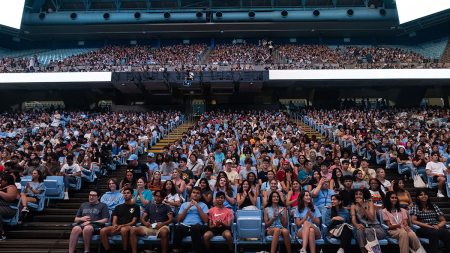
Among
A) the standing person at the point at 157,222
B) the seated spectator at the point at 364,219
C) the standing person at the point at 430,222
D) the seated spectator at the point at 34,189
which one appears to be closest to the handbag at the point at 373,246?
the seated spectator at the point at 364,219

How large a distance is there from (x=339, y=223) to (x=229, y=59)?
21337 mm

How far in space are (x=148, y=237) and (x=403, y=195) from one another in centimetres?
457

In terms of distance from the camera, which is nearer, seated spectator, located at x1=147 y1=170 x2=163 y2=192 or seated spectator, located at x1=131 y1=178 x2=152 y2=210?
seated spectator, located at x1=131 y1=178 x2=152 y2=210

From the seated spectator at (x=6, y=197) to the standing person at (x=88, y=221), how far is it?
54.9 inches

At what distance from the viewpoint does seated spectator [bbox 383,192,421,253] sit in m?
5.88

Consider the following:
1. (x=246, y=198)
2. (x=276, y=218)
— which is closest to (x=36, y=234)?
(x=246, y=198)

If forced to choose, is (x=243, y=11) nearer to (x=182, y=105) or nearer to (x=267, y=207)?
(x=182, y=105)

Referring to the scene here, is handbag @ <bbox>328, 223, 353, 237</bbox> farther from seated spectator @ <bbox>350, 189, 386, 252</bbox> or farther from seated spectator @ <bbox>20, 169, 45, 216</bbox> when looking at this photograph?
seated spectator @ <bbox>20, 169, 45, 216</bbox>

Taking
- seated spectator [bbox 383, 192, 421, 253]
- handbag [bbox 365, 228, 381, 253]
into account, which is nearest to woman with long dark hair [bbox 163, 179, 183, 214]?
handbag [bbox 365, 228, 381, 253]

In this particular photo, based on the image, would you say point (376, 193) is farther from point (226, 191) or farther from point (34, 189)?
point (34, 189)

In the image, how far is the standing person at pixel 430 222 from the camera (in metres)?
5.99

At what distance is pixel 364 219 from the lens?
623cm

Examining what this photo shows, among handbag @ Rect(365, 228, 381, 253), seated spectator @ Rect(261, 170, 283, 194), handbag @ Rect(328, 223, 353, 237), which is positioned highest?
seated spectator @ Rect(261, 170, 283, 194)

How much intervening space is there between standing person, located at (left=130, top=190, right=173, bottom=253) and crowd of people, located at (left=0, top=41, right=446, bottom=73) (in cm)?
1794
